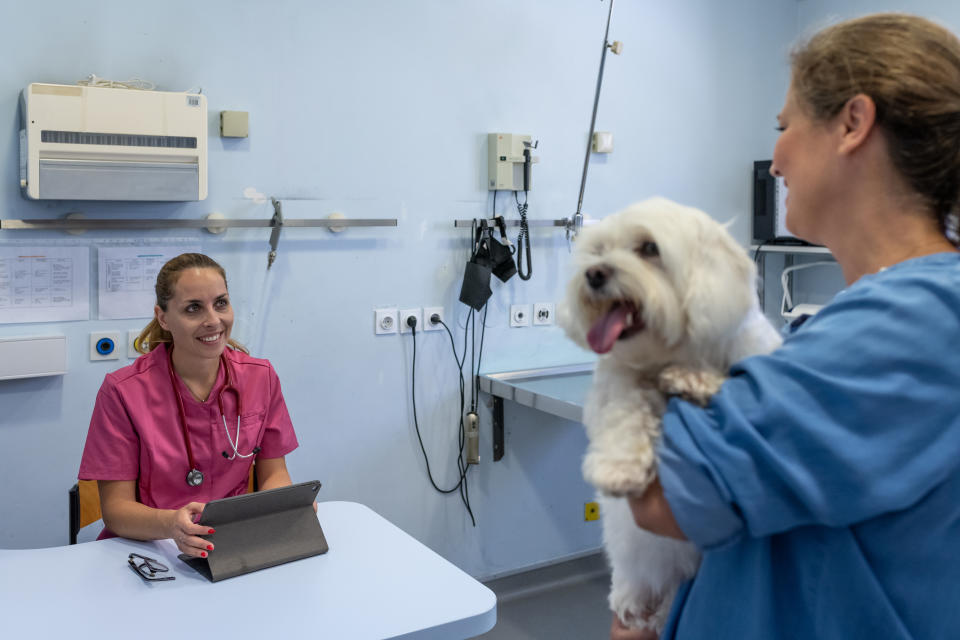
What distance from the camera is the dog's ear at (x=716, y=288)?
844 millimetres

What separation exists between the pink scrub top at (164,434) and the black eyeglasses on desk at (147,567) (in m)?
0.32

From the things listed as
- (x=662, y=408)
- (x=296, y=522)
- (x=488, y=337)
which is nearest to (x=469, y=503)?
(x=488, y=337)

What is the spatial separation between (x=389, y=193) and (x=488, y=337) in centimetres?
71

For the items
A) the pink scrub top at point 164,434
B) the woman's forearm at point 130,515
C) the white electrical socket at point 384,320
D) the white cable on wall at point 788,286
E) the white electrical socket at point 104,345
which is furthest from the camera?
the white cable on wall at point 788,286

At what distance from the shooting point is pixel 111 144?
2395mm

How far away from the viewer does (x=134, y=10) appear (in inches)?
100

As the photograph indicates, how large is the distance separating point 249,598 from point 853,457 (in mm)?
1136

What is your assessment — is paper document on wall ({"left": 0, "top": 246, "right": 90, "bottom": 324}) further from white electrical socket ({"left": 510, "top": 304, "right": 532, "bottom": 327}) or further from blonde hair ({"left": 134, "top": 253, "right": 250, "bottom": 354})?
white electrical socket ({"left": 510, "top": 304, "right": 532, "bottom": 327})

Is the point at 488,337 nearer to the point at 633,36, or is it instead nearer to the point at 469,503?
the point at 469,503

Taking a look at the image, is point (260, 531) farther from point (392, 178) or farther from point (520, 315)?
point (520, 315)

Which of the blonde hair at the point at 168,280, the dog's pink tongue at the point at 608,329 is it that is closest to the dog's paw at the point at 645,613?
the dog's pink tongue at the point at 608,329

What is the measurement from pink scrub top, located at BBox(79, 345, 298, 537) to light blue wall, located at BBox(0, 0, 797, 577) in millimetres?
727

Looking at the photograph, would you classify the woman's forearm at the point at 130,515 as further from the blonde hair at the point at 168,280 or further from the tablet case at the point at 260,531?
the blonde hair at the point at 168,280

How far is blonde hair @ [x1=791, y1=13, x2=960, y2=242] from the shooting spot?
767 millimetres
